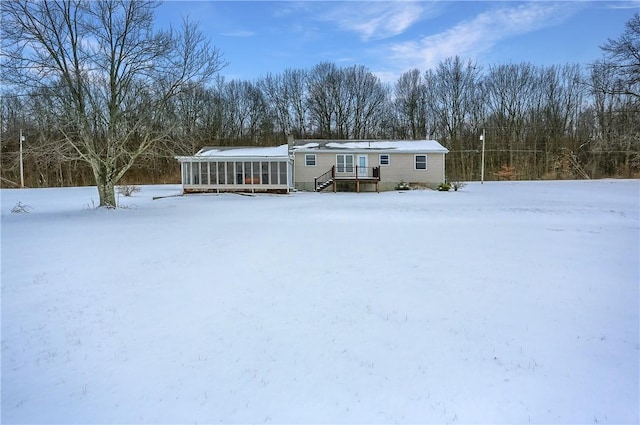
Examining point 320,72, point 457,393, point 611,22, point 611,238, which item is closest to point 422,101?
point 320,72

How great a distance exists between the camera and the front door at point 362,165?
87.0ft

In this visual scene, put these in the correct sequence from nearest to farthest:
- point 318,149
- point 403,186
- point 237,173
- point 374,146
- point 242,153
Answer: point 237,173
point 242,153
point 403,186
point 318,149
point 374,146

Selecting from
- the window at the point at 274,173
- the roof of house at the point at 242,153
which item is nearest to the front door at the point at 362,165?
the roof of house at the point at 242,153

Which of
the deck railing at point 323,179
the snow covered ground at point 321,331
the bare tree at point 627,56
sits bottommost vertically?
the snow covered ground at point 321,331

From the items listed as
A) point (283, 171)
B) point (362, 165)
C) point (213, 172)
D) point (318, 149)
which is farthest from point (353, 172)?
point (213, 172)

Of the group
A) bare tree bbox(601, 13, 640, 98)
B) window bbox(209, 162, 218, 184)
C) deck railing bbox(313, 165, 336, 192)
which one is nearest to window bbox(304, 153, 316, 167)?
deck railing bbox(313, 165, 336, 192)

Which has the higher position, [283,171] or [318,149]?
[318,149]

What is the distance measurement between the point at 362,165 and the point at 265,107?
24258mm

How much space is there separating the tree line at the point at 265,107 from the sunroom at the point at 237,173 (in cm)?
273

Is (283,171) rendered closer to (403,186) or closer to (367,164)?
(367,164)

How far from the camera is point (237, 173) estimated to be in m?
24.6

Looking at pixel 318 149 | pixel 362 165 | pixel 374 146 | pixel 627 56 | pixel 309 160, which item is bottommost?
pixel 362 165

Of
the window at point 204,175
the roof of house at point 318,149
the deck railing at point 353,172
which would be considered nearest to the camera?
the roof of house at point 318,149

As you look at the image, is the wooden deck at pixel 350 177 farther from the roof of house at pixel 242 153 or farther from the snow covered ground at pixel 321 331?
the snow covered ground at pixel 321 331
